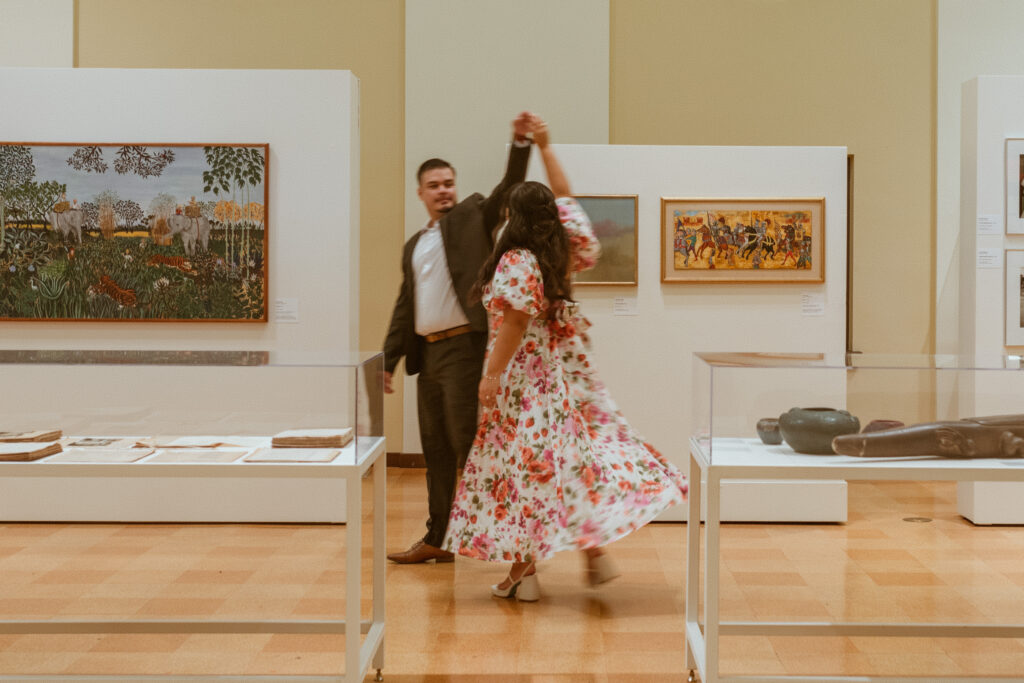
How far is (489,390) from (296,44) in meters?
5.32

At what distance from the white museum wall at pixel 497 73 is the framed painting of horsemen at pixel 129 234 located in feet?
7.97

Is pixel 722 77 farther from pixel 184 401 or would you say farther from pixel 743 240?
pixel 184 401

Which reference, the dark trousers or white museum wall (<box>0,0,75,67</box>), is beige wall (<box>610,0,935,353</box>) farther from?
white museum wall (<box>0,0,75,67</box>)

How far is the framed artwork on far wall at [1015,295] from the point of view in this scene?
19.7ft

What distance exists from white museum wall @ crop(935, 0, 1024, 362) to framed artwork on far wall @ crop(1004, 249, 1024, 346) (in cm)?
216

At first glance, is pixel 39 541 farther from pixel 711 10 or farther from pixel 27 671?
pixel 711 10

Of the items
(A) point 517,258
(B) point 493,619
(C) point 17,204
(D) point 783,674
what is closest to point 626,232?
(A) point 517,258

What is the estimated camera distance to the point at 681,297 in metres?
6.01

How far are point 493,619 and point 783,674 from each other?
3.90ft

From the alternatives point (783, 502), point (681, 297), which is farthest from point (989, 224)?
point (783, 502)

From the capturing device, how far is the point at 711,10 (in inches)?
323

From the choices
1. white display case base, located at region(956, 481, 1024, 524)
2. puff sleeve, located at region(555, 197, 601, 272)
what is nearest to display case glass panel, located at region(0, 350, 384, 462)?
puff sleeve, located at region(555, 197, 601, 272)

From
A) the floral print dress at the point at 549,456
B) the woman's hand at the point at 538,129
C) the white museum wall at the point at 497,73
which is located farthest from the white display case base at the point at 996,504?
the white museum wall at the point at 497,73

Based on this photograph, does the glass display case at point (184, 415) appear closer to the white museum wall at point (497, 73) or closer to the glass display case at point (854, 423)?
the glass display case at point (854, 423)
